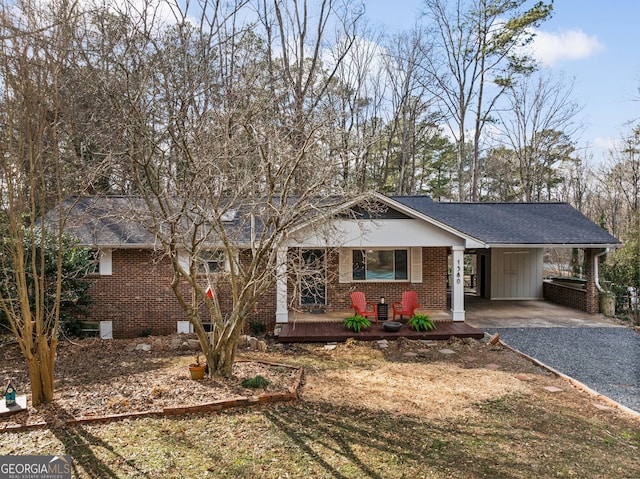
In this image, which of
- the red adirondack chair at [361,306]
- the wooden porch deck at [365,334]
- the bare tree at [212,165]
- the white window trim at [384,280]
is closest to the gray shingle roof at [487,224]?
the white window trim at [384,280]

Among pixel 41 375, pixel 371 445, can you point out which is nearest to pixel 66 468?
pixel 41 375

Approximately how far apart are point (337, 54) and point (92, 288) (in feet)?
57.5

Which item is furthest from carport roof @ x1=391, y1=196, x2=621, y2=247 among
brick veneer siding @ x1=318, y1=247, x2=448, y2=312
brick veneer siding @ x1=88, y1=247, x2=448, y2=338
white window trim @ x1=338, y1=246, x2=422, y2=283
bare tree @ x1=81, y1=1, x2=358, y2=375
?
bare tree @ x1=81, y1=1, x2=358, y2=375

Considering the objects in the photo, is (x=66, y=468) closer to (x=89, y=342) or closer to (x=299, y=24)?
(x=89, y=342)

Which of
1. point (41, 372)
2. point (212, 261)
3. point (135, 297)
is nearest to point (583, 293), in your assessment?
point (212, 261)

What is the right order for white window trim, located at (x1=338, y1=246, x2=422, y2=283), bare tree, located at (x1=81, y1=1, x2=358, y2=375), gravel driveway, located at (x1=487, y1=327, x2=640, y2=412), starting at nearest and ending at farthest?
bare tree, located at (x1=81, y1=1, x2=358, y2=375) < gravel driveway, located at (x1=487, y1=327, x2=640, y2=412) < white window trim, located at (x1=338, y1=246, x2=422, y2=283)

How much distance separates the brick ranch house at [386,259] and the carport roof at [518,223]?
1.4 inches

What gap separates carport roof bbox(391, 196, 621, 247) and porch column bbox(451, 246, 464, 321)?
1004 millimetres

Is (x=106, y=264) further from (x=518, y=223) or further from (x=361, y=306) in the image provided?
(x=518, y=223)

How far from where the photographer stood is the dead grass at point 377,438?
4.27 metres

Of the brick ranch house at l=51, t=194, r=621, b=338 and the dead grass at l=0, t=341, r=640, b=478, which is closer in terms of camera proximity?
the dead grass at l=0, t=341, r=640, b=478

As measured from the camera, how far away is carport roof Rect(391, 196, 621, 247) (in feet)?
44.6

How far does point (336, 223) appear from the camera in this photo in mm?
11781

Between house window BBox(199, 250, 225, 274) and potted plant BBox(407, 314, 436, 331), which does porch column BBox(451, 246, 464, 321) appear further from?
house window BBox(199, 250, 225, 274)
